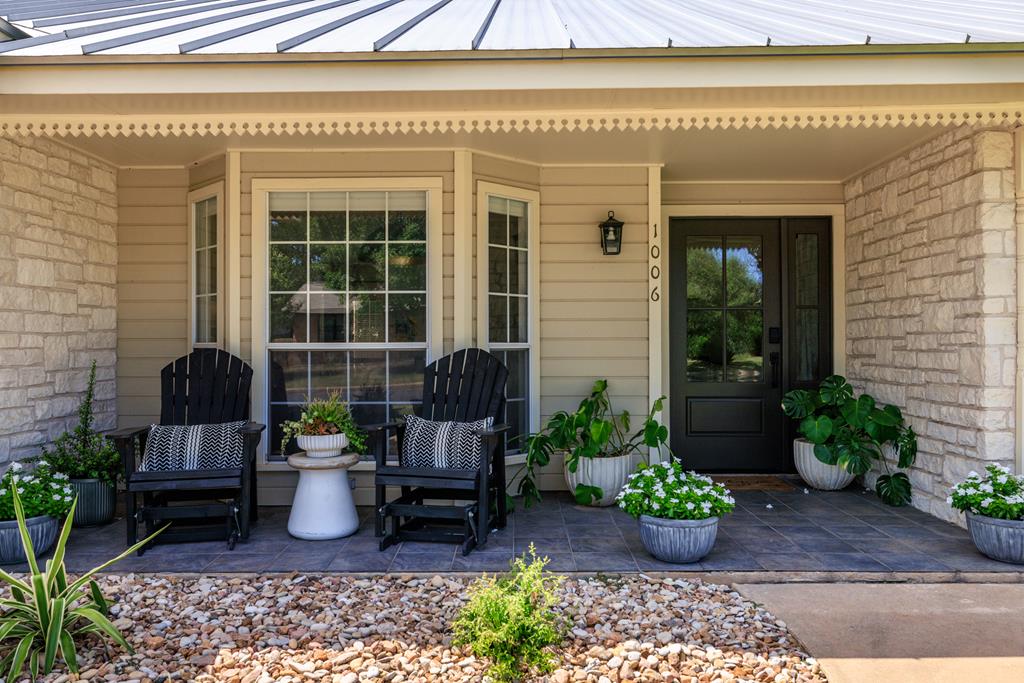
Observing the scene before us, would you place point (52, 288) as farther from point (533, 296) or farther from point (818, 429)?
point (818, 429)

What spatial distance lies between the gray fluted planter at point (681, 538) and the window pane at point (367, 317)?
211cm

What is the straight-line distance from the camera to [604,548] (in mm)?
3547

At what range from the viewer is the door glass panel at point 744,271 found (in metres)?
5.43

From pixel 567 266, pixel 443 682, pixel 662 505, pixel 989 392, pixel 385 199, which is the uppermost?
pixel 385 199

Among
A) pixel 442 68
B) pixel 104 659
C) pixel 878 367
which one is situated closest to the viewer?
pixel 104 659

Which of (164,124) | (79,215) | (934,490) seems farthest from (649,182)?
(79,215)

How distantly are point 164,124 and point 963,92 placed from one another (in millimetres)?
3823

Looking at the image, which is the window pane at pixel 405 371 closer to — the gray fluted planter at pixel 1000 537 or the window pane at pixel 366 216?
the window pane at pixel 366 216

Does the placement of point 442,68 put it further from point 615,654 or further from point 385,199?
point 615,654

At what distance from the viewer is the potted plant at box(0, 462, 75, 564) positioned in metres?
3.26

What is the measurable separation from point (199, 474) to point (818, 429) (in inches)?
147

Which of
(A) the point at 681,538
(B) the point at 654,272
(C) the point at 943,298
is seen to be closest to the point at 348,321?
(B) the point at 654,272

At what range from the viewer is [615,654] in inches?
94.4

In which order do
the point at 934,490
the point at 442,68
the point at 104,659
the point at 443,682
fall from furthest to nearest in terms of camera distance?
1. the point at 934,490
2. the point at 442,68
3. the point at 104,659
4. the point at 443,682
